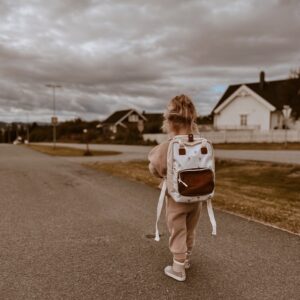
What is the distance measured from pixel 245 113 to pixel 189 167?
4026 cm

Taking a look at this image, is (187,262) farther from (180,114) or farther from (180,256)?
(180,114)

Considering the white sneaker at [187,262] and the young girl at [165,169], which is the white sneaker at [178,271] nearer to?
the young girl at [165,169]

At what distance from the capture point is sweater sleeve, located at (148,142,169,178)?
131 inches

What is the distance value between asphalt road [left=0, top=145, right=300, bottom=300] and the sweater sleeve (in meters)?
1.06

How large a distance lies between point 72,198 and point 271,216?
4.27 m

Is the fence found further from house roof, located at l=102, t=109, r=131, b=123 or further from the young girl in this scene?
house roof, located at l=102, t=109, r=131, b=123

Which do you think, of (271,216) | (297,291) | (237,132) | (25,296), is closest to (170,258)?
(297,291)

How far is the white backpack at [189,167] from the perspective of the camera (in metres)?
3.20

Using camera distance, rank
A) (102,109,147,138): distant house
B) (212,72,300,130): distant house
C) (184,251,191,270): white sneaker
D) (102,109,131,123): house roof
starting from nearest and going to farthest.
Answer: (184,251,191,270): white sneaker
(212,72,300,130): distant house
(102,109,147,138): distant house
(102,109,131,123): house roof

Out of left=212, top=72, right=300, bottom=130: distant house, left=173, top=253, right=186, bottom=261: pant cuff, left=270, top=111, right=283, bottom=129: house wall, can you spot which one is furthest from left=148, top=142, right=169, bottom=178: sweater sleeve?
left=270, top=111, right=283, bottom=129: house wall

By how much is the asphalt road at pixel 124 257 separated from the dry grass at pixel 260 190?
687 millimetres

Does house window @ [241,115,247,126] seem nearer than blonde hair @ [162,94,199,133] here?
No

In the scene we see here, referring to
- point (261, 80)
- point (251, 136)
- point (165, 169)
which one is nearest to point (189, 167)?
point (165, 169)

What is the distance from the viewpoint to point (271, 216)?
5926 millimetres
